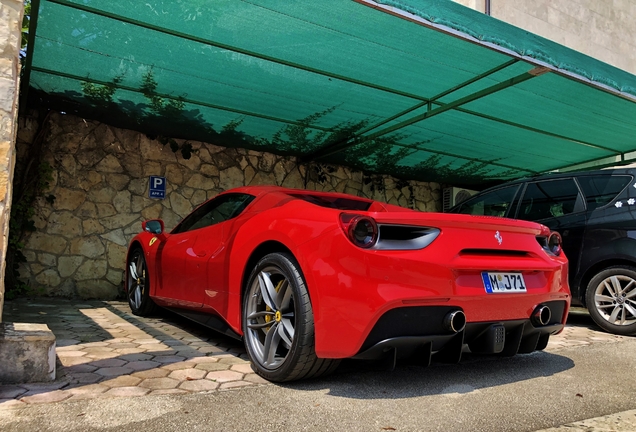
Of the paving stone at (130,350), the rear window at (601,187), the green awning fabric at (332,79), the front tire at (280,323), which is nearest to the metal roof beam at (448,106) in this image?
the green awning fabric at (332,79)

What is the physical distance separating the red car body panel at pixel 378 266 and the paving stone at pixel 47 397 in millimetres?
1033

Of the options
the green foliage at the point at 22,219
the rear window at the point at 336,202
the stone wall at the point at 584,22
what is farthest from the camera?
the stone wall at the point at 584,22

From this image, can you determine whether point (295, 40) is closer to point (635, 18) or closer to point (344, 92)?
point (344, 92)

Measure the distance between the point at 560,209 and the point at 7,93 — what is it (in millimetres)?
4942

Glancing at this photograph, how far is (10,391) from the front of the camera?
2289 mm

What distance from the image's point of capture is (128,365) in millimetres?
2875

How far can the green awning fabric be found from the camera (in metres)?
3.84

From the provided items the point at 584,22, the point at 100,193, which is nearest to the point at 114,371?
the point at 100,193

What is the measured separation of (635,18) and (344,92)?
13080 millimetres

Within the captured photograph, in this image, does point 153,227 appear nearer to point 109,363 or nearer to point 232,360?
point 109,363

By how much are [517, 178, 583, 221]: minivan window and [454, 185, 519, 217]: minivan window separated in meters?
0.19

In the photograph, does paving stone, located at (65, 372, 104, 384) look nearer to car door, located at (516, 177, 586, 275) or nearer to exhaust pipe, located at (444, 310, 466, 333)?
A: exhaust pipe, located at (444, 310, 466, 333)

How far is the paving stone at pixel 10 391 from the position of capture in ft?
7.31

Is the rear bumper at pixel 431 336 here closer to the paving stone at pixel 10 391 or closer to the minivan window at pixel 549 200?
the paving stone at pixel 10 391
